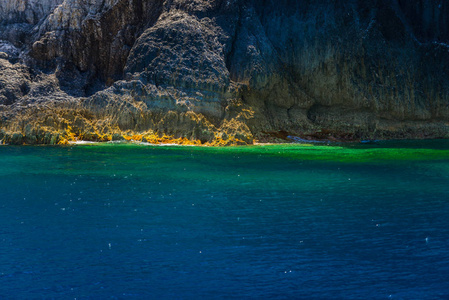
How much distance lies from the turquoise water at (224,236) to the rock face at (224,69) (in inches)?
950

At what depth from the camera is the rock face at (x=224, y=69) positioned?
4403 cm

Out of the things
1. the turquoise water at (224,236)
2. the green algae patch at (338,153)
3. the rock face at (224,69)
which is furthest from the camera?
the rock face at (224,69)

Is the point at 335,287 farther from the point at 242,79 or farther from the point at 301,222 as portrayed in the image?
the point at 242,79

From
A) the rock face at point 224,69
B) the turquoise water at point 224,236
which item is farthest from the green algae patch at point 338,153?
the turquoise water at point 224,236

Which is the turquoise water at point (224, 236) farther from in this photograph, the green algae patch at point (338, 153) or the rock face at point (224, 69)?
the rock face at point (224, 69)

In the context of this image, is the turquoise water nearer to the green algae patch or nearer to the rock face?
the green algae patch

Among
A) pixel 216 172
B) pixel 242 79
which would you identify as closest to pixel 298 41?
pixel 242 79

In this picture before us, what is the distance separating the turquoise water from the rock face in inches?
950

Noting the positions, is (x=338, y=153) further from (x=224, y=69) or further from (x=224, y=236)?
(x=224, y=236)

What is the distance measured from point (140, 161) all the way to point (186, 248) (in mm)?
17869

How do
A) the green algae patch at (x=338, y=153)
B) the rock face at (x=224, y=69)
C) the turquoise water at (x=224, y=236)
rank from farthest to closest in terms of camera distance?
the rock face at (x=224, y=69) < the green algae patch at (x=338, y=153) < the turquoise water at (x=224, y=236)

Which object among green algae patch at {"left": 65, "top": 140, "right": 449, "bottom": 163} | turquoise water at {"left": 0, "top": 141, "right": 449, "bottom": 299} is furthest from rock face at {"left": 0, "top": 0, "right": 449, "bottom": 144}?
turquoise water at {"left": 0, "top": 141, "right": 449, "bottom": 299}

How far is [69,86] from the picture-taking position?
5284cm

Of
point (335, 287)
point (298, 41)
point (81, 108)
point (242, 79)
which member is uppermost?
point (298, 41)
